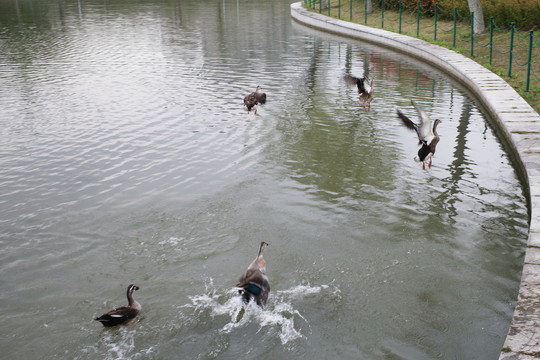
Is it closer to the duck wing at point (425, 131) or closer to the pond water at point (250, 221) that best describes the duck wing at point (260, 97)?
the pond water at point (250, 221)

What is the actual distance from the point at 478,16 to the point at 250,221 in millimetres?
17687

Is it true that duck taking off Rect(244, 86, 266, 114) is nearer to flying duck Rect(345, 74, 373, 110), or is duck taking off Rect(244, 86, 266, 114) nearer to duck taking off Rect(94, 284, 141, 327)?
flying duck Rect(345, 74, 373, 110)

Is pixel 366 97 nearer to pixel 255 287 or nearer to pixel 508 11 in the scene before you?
pixel 255 287

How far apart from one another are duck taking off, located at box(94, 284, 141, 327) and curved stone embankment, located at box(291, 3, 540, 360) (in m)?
3.70

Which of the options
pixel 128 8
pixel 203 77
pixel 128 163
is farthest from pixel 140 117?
pixel 128 8

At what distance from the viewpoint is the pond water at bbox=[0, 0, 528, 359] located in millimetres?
6098

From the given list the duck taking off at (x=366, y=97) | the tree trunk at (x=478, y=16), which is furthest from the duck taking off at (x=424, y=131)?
the tree trunk at (x=478, y=16)

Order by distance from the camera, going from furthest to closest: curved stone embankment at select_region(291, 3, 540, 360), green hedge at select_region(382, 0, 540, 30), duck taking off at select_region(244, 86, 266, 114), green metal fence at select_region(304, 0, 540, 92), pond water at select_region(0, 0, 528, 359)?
1. green hedge at select_region(382, 0, 540, 30)
2. green metal fence at select_region(304, 0, 540, 92)
3. duck taking off at select_region(244, 86, 266, 114)
4. pond water at select_region(0, 0, 528, 359)
5. curved stone embankment at select_region(291, 3, 540, 360)

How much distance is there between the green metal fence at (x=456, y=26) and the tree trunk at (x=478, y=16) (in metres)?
0.10

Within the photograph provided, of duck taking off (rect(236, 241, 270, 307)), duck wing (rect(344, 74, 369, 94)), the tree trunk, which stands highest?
the tree trunk

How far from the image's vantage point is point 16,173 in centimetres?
1041

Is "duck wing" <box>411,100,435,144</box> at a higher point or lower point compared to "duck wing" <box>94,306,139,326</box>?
higher

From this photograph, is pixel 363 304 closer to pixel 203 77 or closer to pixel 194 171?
pixel 194 171

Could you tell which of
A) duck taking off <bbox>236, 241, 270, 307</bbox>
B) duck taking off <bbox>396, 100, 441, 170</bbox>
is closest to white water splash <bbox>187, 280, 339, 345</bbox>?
duck taking off <bbox>236, 241, 270, 307</bbox>
